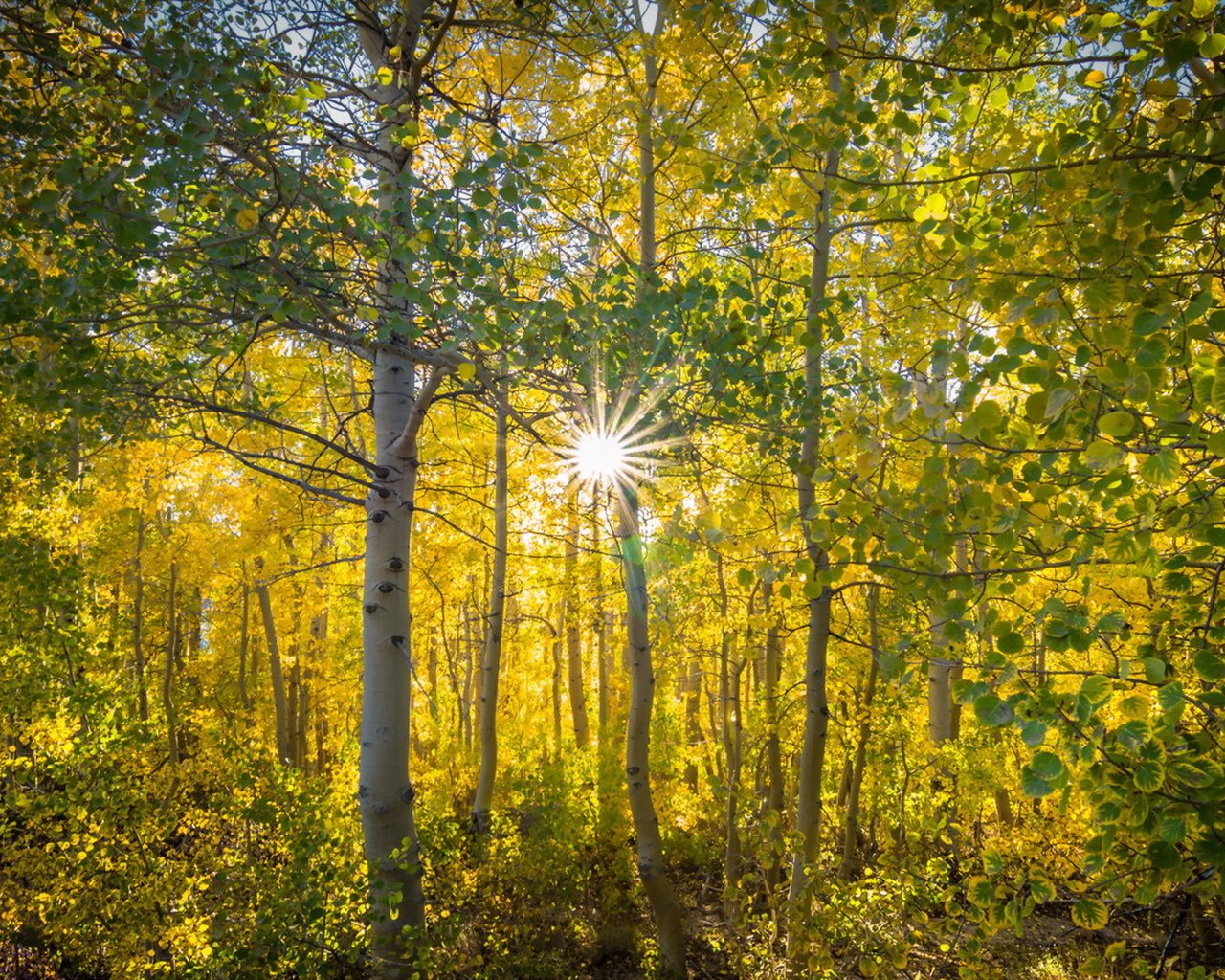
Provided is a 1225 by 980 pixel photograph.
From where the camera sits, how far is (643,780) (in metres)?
4.50

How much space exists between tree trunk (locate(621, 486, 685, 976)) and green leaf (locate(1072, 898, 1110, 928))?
2.94 meters

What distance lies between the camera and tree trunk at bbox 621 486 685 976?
14.3 ft

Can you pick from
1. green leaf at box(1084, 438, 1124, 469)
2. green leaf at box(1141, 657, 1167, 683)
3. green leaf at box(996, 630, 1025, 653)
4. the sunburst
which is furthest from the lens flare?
green leaf at box(1141, 657, 1167, 683)

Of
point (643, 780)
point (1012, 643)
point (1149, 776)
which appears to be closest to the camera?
point (1149, 776)

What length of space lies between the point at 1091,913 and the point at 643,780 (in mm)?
3294

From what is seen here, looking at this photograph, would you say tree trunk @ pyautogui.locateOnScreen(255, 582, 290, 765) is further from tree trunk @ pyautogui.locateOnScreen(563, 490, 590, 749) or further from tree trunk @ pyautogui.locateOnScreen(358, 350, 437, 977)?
tree trunk @ pyautogui.locateOnScreen(358, 350, 437, 977)

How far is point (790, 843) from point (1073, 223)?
10.3ft

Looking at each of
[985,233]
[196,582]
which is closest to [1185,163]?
[985,233]

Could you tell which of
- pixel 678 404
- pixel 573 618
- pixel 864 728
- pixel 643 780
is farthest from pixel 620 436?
pixel 573 618

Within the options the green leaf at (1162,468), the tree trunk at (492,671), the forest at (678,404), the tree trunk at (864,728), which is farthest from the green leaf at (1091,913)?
the tree trunk at (492,671)

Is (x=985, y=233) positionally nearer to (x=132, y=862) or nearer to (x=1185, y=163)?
(x=1185, y=163)

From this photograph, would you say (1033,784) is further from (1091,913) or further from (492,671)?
(492,671)

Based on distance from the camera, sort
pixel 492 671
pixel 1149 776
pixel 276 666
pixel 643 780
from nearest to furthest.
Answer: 1. pixel 1149 776
2. pixel 643 780
3. pixel 492 671
4. pixel 276 666

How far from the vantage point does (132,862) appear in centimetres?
427
